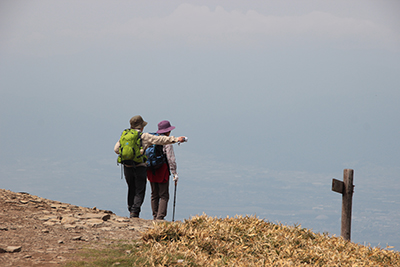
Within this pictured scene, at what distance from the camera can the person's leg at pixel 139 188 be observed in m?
11.5

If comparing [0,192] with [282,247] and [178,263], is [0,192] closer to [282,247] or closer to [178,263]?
[178,263]

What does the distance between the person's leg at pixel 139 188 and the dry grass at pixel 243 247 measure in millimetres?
2512

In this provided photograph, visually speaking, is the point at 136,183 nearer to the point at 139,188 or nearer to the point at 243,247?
the point at 139,188

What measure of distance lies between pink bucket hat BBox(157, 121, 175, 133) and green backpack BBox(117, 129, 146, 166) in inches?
22.8

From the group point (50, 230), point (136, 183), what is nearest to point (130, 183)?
point (136, 183)

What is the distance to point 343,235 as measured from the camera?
11.6 metres

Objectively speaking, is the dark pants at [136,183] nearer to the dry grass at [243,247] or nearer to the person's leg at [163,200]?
the person's leg at [163,200]

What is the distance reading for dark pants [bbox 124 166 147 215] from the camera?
11.5 metres

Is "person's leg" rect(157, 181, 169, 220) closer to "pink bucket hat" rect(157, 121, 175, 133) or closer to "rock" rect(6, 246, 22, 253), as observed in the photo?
"pink bucket hat" rect(157, 121, 175, 133)

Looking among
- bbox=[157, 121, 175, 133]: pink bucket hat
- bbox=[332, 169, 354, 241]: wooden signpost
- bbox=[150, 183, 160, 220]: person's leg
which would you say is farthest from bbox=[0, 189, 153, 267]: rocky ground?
bbox=[332, 169, 354, 241]: wooden signpost

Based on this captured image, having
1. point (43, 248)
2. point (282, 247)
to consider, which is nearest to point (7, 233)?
point (43, 248)

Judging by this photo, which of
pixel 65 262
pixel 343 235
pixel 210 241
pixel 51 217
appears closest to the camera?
pixel 65 262

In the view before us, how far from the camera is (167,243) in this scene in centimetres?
810

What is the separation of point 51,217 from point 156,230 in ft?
10.9
